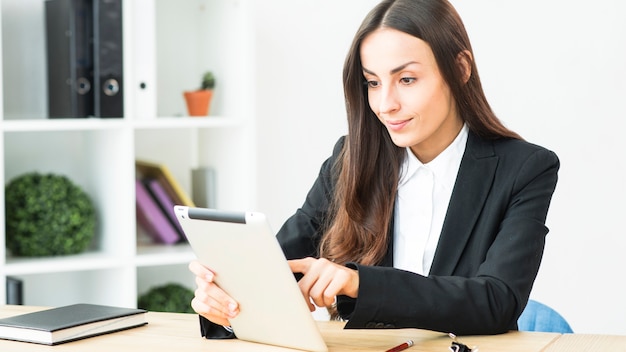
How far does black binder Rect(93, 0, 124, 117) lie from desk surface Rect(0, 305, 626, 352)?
4.08 ft

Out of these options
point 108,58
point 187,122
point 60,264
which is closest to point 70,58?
point 108,58

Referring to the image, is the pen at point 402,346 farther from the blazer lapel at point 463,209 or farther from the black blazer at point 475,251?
the blazer lapel at point 463,209

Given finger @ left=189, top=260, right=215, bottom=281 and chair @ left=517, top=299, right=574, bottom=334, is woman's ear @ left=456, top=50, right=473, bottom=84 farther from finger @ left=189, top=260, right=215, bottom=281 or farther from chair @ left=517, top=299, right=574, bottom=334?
finger @ left=189, top=260, right=215, bottom=281

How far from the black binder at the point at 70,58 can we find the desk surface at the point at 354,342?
128cm

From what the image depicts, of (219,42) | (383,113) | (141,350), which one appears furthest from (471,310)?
(219,42)

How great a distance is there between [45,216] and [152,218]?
0.36 meters

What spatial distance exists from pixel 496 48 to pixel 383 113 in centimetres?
156

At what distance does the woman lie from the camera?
1608mm

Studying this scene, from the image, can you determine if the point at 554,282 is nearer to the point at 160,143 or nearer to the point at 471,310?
the point at 160,143

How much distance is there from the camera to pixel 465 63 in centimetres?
192

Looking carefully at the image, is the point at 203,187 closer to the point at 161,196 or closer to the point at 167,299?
the point at 161,196

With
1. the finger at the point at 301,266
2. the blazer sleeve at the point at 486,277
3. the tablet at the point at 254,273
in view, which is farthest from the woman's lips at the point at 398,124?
the tablet at the point at 254,273

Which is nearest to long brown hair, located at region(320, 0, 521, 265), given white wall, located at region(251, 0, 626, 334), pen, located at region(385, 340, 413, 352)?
pen, located at region(385, 340, 413, 352)

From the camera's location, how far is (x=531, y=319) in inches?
82.8
